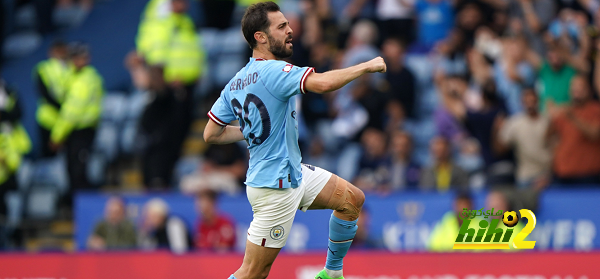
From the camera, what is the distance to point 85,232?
465 inches

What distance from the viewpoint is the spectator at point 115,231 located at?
11.4 m

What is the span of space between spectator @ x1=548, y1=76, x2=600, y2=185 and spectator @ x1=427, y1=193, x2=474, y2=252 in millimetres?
1292

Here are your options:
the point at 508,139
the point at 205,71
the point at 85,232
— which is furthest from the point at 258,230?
the point at 205,71

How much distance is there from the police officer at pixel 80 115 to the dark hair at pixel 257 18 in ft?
25.1

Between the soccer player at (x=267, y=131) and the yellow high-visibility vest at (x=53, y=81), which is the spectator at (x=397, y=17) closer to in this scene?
the yellow high-visibility vest at (x=53, y=81)

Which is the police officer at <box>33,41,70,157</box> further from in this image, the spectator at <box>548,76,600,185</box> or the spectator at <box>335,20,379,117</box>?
the spectator at <box>548,76,600,185</box>

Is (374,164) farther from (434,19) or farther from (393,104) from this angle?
(434,19)

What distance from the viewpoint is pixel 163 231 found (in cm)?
1118

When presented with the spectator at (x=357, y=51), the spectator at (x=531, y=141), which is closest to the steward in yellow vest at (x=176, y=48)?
the spectator at (x=357, y=51)

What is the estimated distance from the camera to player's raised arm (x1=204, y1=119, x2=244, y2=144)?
595 cm

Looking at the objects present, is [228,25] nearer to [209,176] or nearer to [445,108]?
[209,176]

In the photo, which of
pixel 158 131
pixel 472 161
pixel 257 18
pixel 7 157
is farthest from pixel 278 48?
pixel 7 157

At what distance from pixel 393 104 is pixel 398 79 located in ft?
1.41

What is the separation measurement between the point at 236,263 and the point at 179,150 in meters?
3.71
